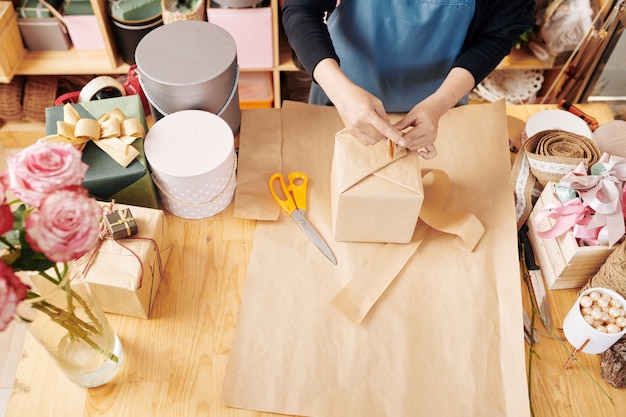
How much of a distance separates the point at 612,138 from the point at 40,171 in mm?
1039

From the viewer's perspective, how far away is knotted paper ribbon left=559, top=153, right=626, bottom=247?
2.87 ft

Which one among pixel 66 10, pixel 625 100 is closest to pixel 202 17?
pixel 66 10

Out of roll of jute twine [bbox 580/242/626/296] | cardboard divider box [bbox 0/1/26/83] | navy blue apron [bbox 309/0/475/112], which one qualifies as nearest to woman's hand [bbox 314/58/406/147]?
navy blue apron [bbox 309/0/475/112]

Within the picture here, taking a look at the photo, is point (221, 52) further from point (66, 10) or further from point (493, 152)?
point (66, 10)

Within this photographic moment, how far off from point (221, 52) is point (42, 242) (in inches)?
24.3

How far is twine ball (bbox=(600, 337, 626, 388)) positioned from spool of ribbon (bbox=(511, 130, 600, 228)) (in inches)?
11.1

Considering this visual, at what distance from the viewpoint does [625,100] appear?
157 cm

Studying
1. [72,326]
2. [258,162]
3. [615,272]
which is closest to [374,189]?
[258,162]

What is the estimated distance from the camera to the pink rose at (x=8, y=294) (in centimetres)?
49

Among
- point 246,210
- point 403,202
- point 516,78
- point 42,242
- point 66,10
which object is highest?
point 42,242

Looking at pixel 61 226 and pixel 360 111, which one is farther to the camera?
pixel 360 111

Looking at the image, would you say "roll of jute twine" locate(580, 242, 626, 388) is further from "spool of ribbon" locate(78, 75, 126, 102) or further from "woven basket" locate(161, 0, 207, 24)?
"woven basket" locate(161, 0, 207, 24)

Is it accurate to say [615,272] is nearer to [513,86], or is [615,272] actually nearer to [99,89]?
[99,89]

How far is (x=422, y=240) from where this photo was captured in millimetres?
1019
